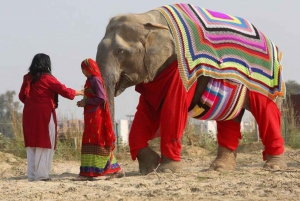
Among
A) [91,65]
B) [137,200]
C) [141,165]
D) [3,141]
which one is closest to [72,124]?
[3,141]

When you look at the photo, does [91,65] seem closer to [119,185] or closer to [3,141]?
[119,185]

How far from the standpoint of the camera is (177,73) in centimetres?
909

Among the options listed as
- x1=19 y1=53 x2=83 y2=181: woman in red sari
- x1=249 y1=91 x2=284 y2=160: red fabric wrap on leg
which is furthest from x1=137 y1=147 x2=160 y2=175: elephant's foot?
x1=249 y1=91 x2=284 y2=160: red fabric wrap on leg

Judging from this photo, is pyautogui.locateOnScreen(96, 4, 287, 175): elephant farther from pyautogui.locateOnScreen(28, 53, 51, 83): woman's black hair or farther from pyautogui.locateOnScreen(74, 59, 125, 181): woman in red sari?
pyautogui.locateOnScreen(28, 53, 51, 83): woman's black hair

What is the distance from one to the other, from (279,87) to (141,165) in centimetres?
225

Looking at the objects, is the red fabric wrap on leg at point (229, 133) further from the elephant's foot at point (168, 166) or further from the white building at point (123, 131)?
the white building at point (123, 131)

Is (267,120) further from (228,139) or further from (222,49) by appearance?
(222,49)

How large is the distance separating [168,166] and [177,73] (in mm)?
1162

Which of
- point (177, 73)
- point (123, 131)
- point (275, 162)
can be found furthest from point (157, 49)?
point (123, 131)

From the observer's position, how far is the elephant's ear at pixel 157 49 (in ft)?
29.9

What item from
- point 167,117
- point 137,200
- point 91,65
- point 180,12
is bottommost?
point 137,200

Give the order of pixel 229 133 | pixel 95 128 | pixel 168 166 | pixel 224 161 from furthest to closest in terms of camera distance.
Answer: pixel 229 133, pixel 224 161, pixel 168 166, pixel 95 128

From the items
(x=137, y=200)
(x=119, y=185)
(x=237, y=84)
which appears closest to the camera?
(x=137, y=200)

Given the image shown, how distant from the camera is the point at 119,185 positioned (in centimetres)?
761
